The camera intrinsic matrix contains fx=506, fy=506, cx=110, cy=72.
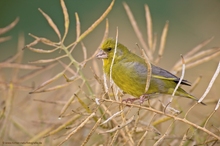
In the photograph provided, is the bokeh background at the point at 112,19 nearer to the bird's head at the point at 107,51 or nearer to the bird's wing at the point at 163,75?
the bird's head at the point at 107,51

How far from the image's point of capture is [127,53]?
1431 mm

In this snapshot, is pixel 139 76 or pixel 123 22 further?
pixel 123 22

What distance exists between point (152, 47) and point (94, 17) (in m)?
3.66

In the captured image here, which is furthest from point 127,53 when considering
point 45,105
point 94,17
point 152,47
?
point 94,17

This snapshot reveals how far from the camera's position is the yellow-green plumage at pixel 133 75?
1.28m

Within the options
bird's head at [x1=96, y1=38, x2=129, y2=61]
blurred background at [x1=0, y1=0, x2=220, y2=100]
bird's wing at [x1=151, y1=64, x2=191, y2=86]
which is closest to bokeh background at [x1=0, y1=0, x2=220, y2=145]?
blurred background at [x1=0, y1=0, x2=220, y2=100]

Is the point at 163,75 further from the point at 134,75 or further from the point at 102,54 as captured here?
the point at 102,54

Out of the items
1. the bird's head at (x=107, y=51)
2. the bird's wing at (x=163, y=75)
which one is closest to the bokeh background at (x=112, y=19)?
the bird's head at (x=107, y=51)

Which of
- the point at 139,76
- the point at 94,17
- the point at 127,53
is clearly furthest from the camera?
the point at 94,17

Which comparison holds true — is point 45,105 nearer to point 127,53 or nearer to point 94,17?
point 127,53

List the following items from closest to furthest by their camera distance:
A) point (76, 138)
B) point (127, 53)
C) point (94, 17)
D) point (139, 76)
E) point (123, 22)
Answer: point (76, 138) < point (139, 76) < point (127, 53) < point (123, 22) < point (94, 17)

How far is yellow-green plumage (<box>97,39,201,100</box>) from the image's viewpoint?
1.28 meters

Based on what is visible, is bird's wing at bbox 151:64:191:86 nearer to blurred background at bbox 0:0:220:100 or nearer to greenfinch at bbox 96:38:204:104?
greenfinch at bbox 96:38:204:104

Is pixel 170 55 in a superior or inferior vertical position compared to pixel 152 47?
inferior
